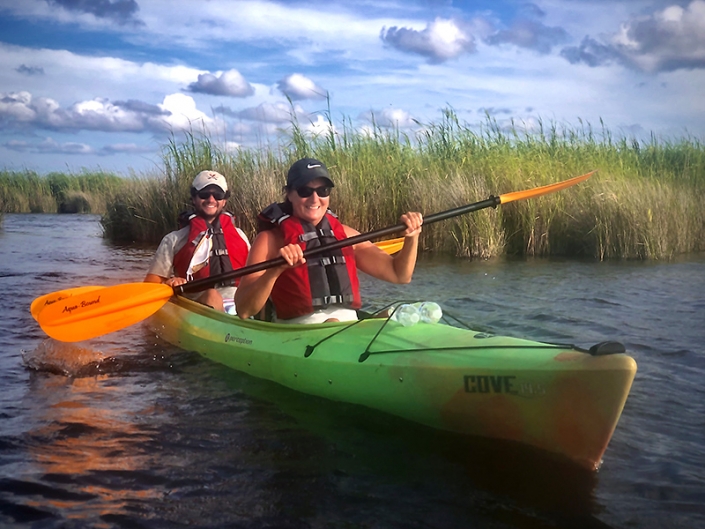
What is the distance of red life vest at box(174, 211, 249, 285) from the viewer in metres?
5.15

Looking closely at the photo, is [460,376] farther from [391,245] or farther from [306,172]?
[391,245]

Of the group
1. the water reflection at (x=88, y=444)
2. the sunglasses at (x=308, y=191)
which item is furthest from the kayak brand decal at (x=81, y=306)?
the sunglasses at (x=308, y=191)

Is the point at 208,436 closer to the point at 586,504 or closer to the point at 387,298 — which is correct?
the point at 586,504

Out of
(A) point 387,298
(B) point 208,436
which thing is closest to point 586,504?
(B) point 208,436

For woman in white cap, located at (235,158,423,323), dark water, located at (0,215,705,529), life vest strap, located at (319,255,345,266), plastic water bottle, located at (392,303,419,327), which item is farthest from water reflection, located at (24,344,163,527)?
plastic water bottle, located at (392,303,419,327)

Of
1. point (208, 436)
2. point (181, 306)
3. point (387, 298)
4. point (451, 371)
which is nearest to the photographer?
point (451, 371)

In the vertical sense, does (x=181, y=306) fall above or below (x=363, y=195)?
below

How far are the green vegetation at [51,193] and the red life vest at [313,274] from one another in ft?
57.6

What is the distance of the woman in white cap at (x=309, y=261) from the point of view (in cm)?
387

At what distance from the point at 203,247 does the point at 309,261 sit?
4.90 ft

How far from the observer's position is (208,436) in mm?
3414

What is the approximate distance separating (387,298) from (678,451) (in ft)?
13.4

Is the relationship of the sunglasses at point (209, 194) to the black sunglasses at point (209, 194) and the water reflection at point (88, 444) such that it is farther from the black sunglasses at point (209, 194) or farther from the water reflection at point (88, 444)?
the water reflection at point (88, 444)

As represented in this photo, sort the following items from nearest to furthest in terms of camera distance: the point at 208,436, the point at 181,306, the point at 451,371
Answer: the point at 451,371
the point at 208,436
the point at 181,306
